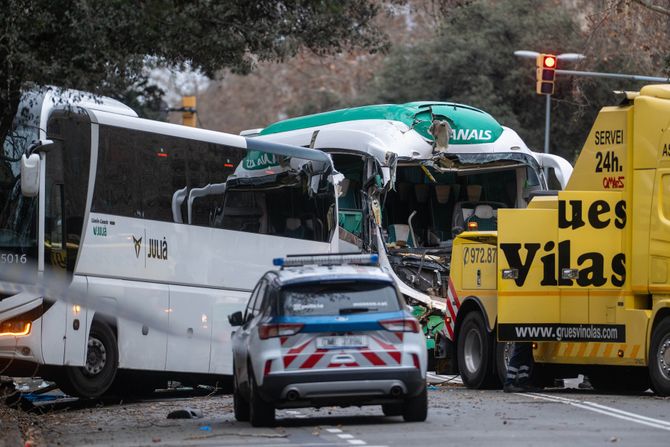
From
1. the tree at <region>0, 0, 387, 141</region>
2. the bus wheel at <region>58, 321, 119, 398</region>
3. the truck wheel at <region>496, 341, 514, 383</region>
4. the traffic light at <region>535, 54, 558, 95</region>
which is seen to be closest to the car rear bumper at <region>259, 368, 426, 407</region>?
the tree at <region>0, 0, 387, 141</region>

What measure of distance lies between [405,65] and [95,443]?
42.9 m

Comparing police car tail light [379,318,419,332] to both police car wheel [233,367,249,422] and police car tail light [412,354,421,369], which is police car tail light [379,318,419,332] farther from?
police car wheel [233,367,249,422]

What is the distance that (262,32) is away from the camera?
24.6 meters

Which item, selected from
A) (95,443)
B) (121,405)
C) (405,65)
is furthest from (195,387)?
(405,65)

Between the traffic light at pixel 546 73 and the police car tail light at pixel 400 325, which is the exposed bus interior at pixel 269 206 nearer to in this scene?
the police car tail light at pixel 400 325

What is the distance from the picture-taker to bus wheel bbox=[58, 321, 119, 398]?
19125mm

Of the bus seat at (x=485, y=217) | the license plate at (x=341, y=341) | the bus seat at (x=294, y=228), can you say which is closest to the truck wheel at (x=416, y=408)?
the license plate at (x=341, y=341)

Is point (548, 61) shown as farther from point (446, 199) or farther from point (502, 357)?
point (502, 357)

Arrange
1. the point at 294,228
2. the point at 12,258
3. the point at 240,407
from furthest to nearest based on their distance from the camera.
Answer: the point at 294,228
the point at 12,258
the point at 240,407

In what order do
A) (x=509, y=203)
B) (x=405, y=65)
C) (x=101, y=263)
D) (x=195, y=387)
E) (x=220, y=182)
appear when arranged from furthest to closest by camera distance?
(x=405, y=65) < (x=509, y=203) < (x=195, y=387) < (x=220, y=182) < (x=101, y=263)

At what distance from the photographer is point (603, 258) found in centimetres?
1897

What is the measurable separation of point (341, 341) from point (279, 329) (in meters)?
0.63

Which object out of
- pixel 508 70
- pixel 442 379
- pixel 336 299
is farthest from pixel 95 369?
pixel 508 70

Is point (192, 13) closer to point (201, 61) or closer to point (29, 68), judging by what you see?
point (201, 61)
